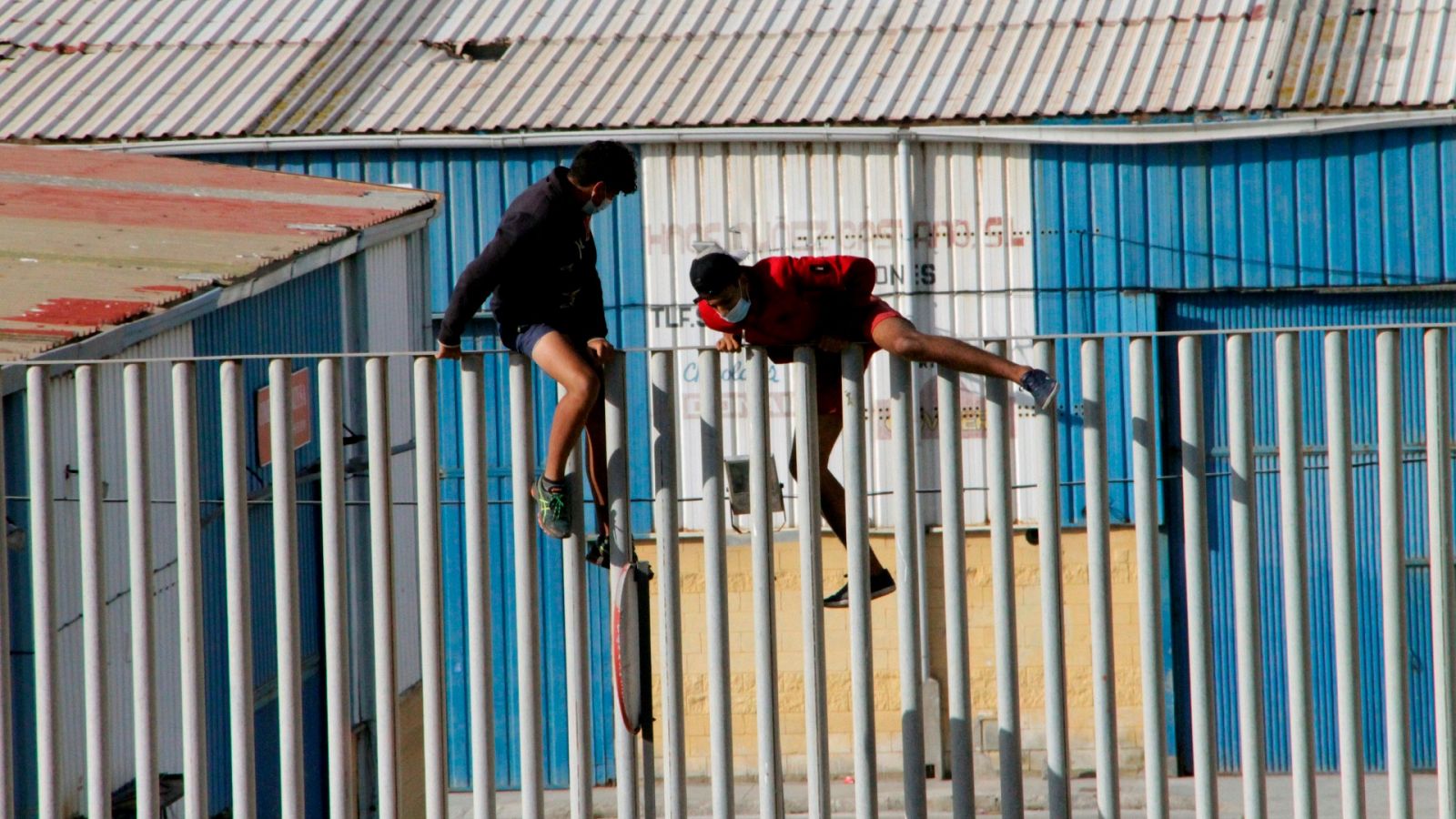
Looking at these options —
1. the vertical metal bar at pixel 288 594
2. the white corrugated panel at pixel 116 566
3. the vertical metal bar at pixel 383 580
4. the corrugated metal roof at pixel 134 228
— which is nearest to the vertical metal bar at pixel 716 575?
the vertical metal bar at pixel 383 580

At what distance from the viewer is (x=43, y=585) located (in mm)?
5324

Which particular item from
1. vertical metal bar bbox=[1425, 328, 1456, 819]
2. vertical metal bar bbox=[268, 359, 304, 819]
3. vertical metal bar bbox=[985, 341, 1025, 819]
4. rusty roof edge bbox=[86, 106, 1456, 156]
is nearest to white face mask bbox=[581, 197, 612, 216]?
vertical metal bar bbox=[268, 359, 304, 819]

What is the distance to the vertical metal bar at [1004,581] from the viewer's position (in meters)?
4.89

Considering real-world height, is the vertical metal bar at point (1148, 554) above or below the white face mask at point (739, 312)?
below

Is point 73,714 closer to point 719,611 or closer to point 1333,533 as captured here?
point 719,611

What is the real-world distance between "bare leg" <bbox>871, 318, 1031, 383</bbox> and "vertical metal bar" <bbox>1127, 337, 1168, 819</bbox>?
366 millimetres

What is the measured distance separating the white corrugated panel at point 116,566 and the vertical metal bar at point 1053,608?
3557 mm

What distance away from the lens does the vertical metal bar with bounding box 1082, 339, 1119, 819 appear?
15.9 ft

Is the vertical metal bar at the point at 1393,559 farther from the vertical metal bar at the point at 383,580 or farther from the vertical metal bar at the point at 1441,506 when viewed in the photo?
the vertical metal bar at the point at 383,580

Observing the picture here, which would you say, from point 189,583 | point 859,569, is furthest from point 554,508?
point 189,583

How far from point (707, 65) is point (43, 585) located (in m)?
8.57

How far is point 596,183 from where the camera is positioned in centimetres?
525

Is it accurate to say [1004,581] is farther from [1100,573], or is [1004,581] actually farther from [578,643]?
[578,643]

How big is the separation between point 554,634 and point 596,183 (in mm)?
7881
